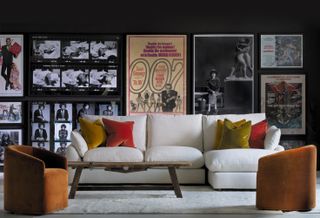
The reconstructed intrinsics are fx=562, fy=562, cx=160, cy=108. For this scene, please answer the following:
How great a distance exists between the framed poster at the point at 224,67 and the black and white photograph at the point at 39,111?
2.47m

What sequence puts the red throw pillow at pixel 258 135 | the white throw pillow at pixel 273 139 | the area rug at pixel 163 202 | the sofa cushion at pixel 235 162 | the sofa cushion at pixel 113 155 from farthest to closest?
1. the red throw pillow at pixel 258 135
2. the white throw pillow at pixel 273 139
3. the sofa cushion at pixel 113 155
4. the sofa cushion at pixel 235 162
5. the area rug at pixel 163 202

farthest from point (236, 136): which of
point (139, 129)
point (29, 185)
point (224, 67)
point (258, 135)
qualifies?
point (29, 185)

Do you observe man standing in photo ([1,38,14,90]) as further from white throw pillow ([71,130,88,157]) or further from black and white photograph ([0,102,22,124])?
white throw pillow ([71,130,88,157])

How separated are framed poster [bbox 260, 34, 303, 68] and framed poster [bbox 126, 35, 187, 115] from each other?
1331 millimetres

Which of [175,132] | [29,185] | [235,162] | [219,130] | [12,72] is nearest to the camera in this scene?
[29,185]

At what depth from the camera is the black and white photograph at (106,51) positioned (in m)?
9.30

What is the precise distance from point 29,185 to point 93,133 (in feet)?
8.69

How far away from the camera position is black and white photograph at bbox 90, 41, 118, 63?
30.5ft

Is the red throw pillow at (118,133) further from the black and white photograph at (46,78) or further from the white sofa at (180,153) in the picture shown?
the black and white photograph at (46,78)

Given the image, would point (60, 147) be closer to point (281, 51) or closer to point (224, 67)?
point (224, 67)

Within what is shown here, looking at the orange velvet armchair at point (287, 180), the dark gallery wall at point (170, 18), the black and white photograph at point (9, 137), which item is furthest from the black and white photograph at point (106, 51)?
the orange velvet armchair at point (287, 180)

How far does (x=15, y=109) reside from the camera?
928 cm

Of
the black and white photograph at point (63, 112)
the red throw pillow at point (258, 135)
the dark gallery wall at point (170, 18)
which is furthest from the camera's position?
the black and white photograph at point (63, 112)

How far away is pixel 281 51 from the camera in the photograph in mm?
9344
